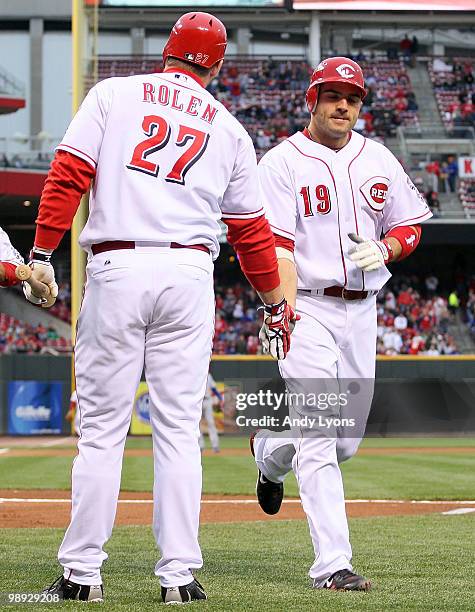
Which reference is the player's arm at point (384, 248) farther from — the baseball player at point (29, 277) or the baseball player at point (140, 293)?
the baseball player at point (29, 277)

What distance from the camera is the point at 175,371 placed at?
3.75 metres

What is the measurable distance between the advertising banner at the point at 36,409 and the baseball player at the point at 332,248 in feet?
60.9

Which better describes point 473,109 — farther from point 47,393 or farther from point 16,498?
point 16,498

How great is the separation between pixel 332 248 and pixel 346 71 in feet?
2.42

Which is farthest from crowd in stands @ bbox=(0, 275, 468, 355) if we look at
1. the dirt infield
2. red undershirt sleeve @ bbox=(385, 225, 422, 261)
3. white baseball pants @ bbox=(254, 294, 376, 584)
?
white baseball pants @ bbox=(254, 294, 376, 584)

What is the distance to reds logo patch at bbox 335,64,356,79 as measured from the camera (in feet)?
15.2

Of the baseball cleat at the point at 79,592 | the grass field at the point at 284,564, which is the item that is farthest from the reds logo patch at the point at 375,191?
the baseball cleat at the point at 79,592

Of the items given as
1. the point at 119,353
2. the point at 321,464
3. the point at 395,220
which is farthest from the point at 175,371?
the point at 395,220

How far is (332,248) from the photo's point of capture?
468cm

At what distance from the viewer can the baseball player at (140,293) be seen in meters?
3.67

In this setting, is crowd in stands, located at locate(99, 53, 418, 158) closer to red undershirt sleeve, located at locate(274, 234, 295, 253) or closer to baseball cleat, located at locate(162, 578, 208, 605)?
red undershirt sleeve, located at locate(274, 234, 295, 253)

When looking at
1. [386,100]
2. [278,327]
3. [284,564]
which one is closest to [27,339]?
[386,100]

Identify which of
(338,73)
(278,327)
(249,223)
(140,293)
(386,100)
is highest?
(386,100)

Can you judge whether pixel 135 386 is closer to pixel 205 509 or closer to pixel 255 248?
pixel 255 248
